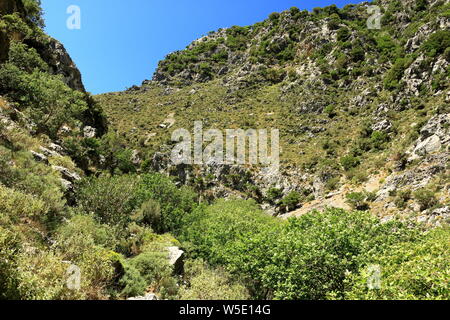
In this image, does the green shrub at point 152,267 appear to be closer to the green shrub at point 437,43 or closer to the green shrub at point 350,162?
the green shrub at point 350,162

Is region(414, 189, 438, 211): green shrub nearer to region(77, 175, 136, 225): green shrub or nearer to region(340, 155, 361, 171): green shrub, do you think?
region(340, 155, 361, 171): green shrub

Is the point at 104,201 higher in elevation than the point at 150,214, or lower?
higher

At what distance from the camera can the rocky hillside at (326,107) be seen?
38.8m

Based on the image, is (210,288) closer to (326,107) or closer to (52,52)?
(52,52)

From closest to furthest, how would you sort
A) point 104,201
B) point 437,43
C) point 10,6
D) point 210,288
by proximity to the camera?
point 210,288, point 104,201, point 10,6, point 437,43

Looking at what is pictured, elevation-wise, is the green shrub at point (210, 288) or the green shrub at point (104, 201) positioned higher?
the green shrub at point (104, 201)

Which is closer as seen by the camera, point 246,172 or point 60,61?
point 60,61

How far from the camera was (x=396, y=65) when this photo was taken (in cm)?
5631

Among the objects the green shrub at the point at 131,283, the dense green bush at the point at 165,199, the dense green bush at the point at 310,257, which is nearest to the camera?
the green shrub at the point at 131,283

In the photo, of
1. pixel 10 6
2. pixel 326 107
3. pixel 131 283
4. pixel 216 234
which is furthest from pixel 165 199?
pixel 326 107

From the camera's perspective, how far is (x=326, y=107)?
209 feet

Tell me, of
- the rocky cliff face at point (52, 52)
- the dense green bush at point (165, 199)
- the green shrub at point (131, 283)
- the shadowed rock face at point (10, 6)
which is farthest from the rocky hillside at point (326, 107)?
the shadowed rock face at point (10, 6)
